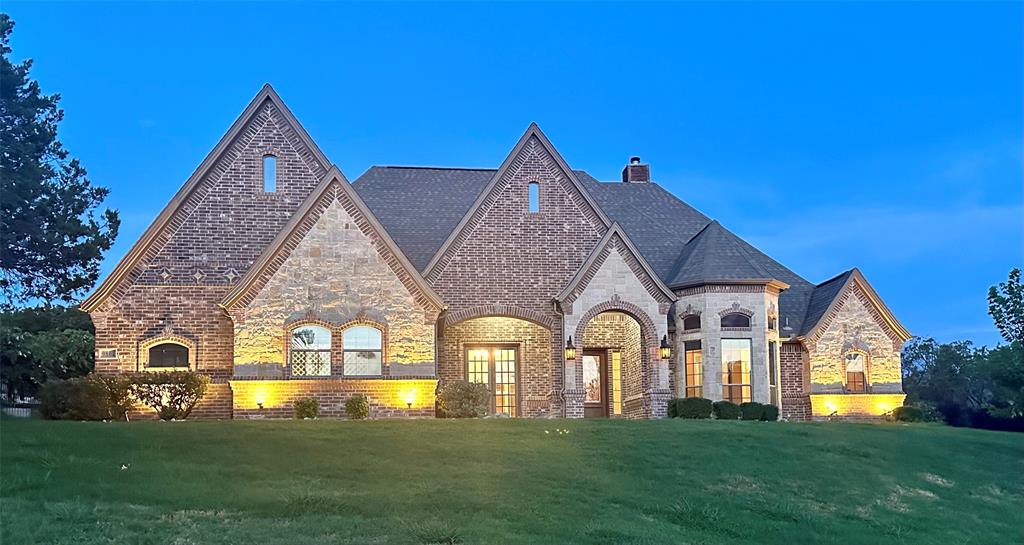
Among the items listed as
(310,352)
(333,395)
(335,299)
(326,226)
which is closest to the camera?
(333,395)

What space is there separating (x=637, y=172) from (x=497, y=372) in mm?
11847

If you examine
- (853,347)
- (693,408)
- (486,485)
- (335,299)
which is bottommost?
(486,485)

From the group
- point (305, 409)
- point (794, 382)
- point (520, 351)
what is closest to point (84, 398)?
point (305, 409)

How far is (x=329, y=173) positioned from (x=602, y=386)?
11.5m

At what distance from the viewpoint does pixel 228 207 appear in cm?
2933

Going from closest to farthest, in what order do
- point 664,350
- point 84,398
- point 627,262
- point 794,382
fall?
1. point 84,398
2. point 664,350
3. point 627,262
4. point 794,382

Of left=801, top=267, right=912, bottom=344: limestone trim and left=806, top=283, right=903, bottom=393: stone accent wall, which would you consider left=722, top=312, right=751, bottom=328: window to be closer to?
left=806, top=283, right=903, bottom=393: stone accent wall

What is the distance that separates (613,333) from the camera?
1304 inches

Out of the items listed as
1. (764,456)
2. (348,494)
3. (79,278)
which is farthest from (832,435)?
(79,278)

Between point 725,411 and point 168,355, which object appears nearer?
point 168,355

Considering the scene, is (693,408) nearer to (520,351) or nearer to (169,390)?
(520,351)

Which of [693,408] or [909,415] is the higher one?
[693,408]

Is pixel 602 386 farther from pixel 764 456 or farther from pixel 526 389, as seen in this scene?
pixel 764 456

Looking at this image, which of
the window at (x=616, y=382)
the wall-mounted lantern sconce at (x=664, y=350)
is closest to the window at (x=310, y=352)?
the wall-mounted lantern sconce at (x=664, y=350)
